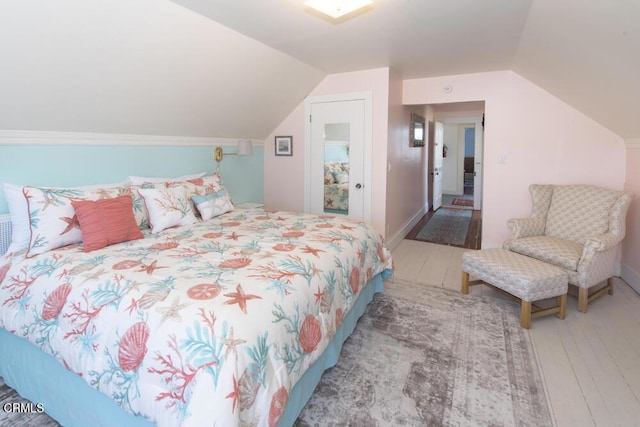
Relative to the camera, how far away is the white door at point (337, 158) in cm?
425

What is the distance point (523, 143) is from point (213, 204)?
3.47 m

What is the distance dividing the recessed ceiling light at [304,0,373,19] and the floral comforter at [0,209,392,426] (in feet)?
4.95

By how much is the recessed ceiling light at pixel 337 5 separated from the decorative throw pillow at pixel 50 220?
78.0 inches

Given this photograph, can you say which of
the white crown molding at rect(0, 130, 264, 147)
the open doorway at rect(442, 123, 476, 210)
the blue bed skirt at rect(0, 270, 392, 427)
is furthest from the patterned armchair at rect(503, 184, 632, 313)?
the open doorway at rect(442, 123, 476, 210)

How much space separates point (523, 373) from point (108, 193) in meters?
2.93

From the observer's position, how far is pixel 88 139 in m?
2.81

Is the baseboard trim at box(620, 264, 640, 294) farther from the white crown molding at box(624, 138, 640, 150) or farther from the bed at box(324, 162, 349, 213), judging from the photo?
the bed at box(324, 162, 349, 213)

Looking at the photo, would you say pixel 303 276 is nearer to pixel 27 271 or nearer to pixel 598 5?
pixel 27 271

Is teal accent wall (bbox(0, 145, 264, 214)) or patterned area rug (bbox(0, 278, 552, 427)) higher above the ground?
teal accent wall (bbox(0, 145, 264, 214))

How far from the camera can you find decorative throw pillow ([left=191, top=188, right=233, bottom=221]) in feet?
10.1

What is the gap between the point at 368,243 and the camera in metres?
2.66

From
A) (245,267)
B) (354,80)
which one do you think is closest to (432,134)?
(354,80)

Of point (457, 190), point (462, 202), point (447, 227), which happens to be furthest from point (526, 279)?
→ point (457, 190)

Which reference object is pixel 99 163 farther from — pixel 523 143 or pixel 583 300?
pixel 523 143
